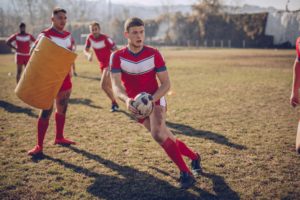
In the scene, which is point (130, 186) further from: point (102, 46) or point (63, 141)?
point (102, 46)

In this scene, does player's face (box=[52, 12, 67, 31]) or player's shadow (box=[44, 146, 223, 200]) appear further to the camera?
player's face (box=[52, 12, 67, 31])

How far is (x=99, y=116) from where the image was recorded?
7.70m

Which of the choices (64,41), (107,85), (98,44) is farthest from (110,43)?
(64,41)

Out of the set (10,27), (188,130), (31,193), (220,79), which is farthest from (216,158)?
(10,27)

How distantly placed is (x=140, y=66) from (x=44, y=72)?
1.71 m

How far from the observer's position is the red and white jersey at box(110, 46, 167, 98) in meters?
3.98

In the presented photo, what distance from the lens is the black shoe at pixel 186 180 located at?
12.5 feet

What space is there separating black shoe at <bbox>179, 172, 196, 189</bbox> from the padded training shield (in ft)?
8.51

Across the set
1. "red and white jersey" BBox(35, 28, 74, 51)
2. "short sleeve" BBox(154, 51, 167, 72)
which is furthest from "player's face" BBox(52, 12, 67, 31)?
"short sleeve" BBox(154, 51, 167, 72)

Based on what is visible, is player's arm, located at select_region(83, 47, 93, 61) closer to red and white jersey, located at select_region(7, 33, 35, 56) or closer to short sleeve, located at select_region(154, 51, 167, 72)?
red and white jersey, located at select_region(7, 33, 35, 56)

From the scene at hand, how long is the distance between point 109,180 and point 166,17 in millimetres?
60533

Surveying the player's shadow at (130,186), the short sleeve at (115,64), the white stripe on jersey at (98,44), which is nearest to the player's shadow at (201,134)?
the player's shadow at (130,186)

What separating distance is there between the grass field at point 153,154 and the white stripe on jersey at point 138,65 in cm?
160

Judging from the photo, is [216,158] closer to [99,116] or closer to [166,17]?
[99,116]
